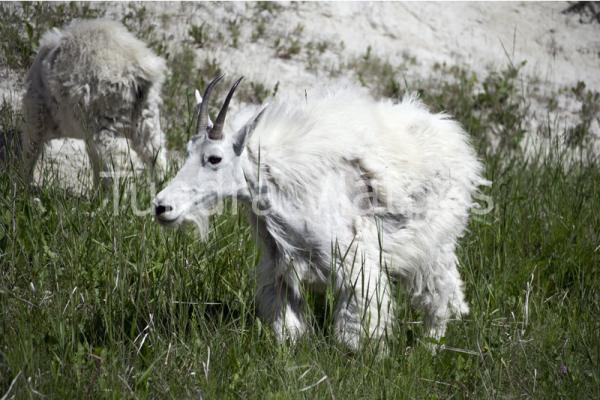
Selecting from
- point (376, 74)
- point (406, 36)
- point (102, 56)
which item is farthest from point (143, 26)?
point (406, 36)

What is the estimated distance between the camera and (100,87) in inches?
282

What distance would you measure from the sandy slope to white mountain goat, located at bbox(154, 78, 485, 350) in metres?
5.18

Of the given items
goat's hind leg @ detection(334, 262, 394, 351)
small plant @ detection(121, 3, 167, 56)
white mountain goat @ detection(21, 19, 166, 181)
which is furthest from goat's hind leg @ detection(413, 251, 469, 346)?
small plant @ detection(121, 3, 167, 56)

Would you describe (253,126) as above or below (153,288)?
above

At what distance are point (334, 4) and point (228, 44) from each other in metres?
1.99

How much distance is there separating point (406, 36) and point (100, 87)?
230 inches

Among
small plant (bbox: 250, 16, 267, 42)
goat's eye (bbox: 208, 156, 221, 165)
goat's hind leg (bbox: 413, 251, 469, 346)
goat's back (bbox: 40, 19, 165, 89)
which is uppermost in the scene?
goat's eye (bbox: 208, 156, 221, 165)

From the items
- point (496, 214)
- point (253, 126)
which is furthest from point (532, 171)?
point (253, 126)

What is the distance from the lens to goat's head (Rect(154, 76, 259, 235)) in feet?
14.3

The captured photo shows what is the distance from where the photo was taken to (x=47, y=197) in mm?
5473

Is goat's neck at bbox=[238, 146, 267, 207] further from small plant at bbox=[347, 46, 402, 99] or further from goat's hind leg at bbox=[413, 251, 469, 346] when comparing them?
small plant at bbox=[347, 46, 402, 99]

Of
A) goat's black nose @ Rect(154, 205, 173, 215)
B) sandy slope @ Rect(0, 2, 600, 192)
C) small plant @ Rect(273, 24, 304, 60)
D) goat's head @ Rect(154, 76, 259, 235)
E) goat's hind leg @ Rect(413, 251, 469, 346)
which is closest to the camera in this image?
goat's black nose @ Rect(154, 205, 173, 215)

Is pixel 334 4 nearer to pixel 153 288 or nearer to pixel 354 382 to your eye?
pixel 153 288

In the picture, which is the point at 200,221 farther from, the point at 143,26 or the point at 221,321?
the point at 143,26
